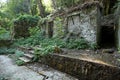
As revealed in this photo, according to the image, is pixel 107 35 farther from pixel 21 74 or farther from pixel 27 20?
pixel 27 20

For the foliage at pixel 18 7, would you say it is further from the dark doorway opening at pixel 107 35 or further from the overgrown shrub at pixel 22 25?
the dark doorway opening at pixel 107 35

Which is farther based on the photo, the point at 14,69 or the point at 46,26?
the point at 46,26

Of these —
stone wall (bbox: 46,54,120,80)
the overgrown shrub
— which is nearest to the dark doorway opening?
stone wall (bbox: 46,54,120,80)

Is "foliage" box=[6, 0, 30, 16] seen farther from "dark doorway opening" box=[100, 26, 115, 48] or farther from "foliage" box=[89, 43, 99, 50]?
"foliage" box=[89, 43, 99, 50]

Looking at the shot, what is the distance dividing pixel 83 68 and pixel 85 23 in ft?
11.1

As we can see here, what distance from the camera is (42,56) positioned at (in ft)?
23.2

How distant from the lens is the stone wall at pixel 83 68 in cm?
413

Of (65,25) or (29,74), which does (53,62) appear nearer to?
(29,74)

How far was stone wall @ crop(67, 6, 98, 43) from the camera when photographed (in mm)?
7266

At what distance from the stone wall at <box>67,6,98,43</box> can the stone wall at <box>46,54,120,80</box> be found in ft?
7.29

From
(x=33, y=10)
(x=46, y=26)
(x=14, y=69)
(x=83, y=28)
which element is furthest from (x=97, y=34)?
(x=33, y=10)

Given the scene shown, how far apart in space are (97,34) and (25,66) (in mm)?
3617

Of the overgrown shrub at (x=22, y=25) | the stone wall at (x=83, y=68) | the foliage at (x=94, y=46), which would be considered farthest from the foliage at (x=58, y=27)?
the overgrown shrub at (x=22, y=25)

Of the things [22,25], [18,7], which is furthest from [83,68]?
[18,7]
